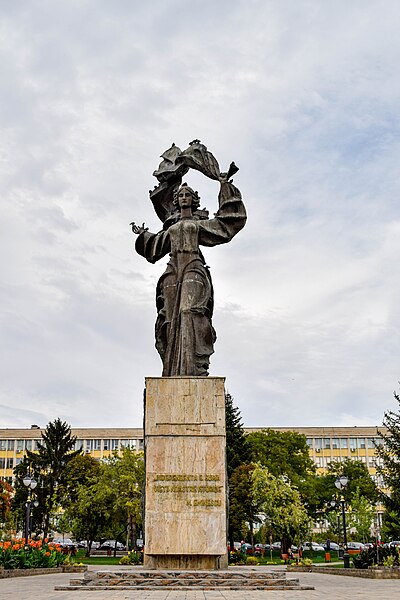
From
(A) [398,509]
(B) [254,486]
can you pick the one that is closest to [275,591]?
(A) [398,509]

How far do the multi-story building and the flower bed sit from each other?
70.5 m

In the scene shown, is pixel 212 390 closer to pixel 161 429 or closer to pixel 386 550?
pixel 161 429

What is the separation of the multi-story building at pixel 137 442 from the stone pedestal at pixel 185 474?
3271 inches

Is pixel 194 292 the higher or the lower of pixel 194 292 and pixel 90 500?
the higher

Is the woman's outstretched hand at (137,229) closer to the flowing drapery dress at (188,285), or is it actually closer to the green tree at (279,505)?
the flowing drapery dress at (188,285)

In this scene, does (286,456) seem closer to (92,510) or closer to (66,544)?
(92,510)

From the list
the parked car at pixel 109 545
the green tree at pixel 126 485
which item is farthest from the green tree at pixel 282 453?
the parked car at pixel 109 545

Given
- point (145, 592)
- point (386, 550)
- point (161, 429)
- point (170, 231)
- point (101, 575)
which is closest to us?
point (145, 592)

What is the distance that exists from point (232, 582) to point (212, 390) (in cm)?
345

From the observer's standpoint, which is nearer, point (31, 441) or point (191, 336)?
point (191, 336)

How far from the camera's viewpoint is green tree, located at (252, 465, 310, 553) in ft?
137

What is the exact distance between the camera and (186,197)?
1534cm

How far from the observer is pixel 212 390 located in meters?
13.3

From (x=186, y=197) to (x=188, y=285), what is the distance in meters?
2.07
